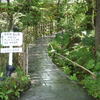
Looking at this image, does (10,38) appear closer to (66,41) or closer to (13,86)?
(13,86)

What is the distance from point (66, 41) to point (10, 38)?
8.90 m

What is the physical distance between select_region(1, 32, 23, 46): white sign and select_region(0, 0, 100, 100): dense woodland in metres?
0.61

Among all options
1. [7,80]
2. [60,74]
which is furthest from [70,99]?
[60,74]

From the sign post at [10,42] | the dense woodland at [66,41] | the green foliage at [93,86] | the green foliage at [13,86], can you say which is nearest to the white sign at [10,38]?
the sign post at [10,42]

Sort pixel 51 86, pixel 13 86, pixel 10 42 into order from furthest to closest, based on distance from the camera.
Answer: pixel 51 86
pixel 10 42
pixel 13 86

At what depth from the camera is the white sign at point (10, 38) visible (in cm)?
722

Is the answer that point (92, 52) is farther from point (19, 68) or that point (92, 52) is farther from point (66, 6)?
point (66, 6)

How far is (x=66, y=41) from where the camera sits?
52.4 ft

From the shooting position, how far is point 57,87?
26.7 feet

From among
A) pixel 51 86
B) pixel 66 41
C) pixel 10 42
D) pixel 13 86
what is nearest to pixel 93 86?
pixel 51 86

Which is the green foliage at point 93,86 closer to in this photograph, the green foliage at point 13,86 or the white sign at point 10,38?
the green foliage at point 13,86

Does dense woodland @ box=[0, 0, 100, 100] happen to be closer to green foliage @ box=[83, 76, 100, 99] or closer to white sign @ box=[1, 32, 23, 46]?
green foliage @ box=[83, 76, 100, 99]

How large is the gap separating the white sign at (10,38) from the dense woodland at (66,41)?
0.61 metres

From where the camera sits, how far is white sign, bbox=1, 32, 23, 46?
7.22 meters
